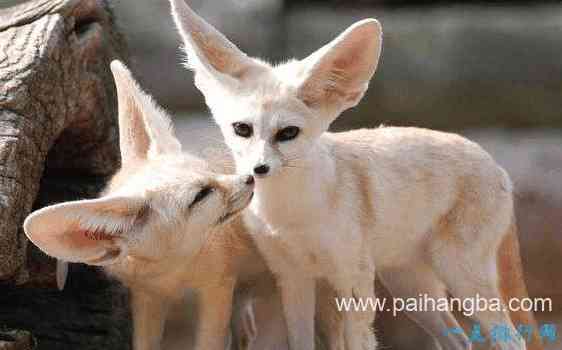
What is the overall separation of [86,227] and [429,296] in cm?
205

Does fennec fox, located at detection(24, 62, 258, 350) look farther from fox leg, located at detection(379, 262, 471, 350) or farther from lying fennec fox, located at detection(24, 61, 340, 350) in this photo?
fox leg, located at detection(379, 262, 471, 350)

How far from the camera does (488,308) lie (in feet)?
13.2

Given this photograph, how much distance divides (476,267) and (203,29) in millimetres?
1573

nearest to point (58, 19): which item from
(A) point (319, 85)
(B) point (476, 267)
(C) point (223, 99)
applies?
(C) point (223, 99)

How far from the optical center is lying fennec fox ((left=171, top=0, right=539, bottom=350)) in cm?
345

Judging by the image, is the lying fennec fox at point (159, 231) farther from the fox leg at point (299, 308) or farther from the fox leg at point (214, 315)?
the fox leg at point (299, 308)

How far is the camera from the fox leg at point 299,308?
3908mm

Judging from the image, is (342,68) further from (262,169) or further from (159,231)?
(159,231)

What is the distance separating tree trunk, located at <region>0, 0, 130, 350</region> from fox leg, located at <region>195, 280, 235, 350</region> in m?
0.79

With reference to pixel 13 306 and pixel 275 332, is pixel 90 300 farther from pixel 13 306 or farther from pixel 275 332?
pixel 275 332

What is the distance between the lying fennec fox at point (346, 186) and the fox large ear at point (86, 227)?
1.62 feet

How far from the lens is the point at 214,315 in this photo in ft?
12.8

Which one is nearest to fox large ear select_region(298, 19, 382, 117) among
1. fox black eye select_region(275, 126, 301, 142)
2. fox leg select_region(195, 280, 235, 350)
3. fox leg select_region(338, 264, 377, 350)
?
fox black eye select_region(275, 126, 301, 142)

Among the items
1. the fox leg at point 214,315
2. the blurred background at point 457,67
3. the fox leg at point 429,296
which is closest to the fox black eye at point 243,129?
the fox leg at point 214,315
